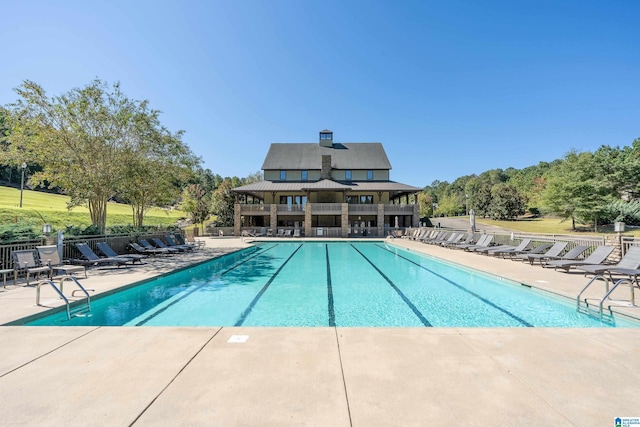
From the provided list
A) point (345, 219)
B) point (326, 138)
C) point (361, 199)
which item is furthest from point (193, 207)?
point (361, 199)

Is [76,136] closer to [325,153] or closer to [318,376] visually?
[318,376]

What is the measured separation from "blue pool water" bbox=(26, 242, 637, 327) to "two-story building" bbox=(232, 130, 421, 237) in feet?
62.8

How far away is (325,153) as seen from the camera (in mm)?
39562

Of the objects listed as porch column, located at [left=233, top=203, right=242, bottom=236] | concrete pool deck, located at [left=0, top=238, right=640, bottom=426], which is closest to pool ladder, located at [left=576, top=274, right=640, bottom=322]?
concrete pool deck, located at [left=0, top=238, right=640, bottom=426]

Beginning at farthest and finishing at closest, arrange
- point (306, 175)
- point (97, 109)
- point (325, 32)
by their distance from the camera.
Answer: point (306, 175), point (325, 32), point (97, 109)

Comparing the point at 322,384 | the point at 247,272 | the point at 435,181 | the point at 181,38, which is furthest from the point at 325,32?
the point at 435,181

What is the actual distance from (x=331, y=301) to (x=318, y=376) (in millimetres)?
5163

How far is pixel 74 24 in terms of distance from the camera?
12766 millimetres

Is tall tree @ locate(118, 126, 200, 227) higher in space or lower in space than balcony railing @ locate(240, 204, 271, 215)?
higher

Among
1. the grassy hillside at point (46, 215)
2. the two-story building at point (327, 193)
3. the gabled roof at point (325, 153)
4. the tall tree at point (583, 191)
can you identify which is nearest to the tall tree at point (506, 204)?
the tall tree at point (583, 191)

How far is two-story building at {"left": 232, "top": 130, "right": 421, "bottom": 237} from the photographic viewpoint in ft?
105

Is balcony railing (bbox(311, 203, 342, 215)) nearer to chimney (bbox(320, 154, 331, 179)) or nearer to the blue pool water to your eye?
chimney (bbox(320, 154, 331, 179))

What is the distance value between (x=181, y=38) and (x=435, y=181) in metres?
144

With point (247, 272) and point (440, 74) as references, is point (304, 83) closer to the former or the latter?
point (440, 74)
